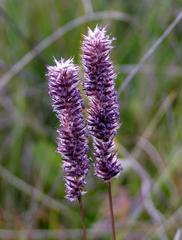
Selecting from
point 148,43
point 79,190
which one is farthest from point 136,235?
point 79,190

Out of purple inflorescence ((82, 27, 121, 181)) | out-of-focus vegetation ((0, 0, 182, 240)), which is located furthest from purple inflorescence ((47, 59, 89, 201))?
out-of-focus vegetation ((0, 0, 182, 240))

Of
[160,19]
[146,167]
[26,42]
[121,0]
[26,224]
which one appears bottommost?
[26,224]

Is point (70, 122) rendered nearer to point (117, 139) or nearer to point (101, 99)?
point (101, 99)

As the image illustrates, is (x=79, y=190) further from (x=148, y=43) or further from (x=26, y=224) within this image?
(x=148, y=43)

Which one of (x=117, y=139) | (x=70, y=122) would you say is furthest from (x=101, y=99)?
(x=117, y=139)

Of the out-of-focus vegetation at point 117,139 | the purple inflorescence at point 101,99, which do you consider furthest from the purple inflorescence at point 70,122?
the out-of-focus vegetation at point 117,139

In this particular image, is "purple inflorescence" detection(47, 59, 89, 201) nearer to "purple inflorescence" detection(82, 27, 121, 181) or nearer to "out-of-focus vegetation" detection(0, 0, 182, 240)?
"purple inflorescence" detection(82, 27, 121, 181)
